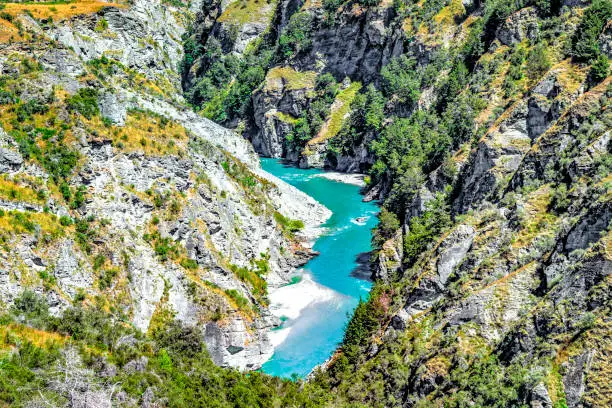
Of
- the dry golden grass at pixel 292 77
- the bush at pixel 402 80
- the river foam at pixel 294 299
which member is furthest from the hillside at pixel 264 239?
the dry golden grass at pixel 292 77

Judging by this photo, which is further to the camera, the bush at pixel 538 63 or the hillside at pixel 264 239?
the bush at pixel 538 63

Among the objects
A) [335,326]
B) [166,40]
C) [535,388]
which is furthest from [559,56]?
[166,40]

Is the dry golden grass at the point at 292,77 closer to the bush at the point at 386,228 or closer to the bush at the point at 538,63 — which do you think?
the bush at the point at 386,228

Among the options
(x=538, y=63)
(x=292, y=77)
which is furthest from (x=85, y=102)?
(x=292, y=77)

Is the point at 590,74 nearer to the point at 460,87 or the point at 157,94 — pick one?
the point at 460,87

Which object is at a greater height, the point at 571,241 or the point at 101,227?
the point at 571,241

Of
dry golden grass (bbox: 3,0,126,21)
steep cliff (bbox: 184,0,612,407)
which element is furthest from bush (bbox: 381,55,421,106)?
dry golden grass (bbox: 3,0,126,21)
